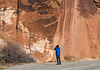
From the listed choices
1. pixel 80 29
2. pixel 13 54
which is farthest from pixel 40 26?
pixel 13 54

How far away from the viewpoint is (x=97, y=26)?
1176 inches

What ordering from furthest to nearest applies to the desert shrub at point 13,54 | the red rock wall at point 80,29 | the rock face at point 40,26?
the red rock wall at point 80,29 → the rock face at point 40,26 → the desert shrub at point 13,54

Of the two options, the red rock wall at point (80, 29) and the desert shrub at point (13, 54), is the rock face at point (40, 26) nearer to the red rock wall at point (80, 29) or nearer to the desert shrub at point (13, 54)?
the red rock wall at point (80, 29)

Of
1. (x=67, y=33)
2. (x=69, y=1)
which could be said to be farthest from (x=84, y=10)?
(x=67, y=33)

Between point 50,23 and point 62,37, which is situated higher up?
point 50,23

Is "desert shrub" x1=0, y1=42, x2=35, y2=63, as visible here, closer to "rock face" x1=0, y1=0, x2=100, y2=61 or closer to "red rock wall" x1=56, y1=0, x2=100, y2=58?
"rock face" x1=0, y1=0, x2=100, y2=61

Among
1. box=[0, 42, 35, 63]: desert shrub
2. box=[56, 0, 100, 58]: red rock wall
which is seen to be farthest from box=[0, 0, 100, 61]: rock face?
box=[0, 42, 35, 63]: desert shrub

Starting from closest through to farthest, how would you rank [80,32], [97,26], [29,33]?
[29,33] → [80,32] → [97,26]

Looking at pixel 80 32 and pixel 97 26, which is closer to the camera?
pixel 80 32

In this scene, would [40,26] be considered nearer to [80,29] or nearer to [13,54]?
[80,29]

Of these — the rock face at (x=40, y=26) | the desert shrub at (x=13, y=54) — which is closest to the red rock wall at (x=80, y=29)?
the rock face at (x=40, y=26)

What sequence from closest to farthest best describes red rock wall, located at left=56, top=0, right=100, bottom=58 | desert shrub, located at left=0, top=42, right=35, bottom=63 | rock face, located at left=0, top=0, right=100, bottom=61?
desert shrub, located at left=0, top=42, right=35, bottom=63, rock face, located at left=0, top=0, right=100, bottom=61, red rock wall, located at left=56, top=0, right=100, bottom=58

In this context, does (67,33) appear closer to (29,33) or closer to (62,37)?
(62,37)

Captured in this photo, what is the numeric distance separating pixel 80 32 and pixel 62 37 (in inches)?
159
